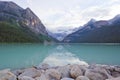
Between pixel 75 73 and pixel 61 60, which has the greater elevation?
pixel 75 73

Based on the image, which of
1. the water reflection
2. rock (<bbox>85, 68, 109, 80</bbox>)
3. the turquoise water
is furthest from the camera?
the water reflection

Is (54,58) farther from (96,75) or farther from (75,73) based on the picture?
(96,75)

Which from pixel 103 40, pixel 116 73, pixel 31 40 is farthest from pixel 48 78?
pixel 103 40

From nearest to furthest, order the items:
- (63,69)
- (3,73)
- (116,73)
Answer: (3,73), (63,69), (116,73)

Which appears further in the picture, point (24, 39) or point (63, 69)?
point (24, 39)

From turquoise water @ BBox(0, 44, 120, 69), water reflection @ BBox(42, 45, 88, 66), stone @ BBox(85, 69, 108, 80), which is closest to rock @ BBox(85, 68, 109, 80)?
stone @ BBox(85, 69, 108, 80)

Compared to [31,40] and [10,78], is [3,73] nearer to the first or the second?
[10,78]

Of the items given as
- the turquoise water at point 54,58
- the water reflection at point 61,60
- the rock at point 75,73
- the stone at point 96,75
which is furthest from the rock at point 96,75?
the water reflection at point 61,60

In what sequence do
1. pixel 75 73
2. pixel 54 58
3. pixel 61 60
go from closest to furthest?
pixel 75 73 < pixel 61 60 < pixel 54 58

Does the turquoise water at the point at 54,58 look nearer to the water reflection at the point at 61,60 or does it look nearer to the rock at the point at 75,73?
the water reflection at the point at 61,60

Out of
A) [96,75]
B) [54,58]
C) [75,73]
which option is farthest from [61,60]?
[96,75]

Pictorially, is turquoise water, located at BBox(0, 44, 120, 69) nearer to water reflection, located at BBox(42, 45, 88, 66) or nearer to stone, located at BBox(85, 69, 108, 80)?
water reflection, located at BBox(42, 45, 88, 66)

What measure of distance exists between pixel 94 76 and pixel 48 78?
2.13 meters

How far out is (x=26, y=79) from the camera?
961cm
